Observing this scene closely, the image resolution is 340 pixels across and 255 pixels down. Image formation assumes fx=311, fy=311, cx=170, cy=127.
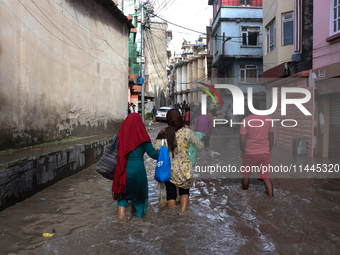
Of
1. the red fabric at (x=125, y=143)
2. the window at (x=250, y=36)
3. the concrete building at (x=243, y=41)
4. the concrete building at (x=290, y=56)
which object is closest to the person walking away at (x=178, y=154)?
the red fabric at (x=125, y=143)

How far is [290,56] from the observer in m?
13.7

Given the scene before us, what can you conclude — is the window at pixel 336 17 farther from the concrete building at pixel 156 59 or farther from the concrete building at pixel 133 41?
the concrete building at pixel 156 59

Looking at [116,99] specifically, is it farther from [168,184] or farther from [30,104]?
[168,184]

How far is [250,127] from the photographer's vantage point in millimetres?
5590

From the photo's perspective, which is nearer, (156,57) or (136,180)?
(136,180)

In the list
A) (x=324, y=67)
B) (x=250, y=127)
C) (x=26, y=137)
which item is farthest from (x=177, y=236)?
(x=324, y=67)

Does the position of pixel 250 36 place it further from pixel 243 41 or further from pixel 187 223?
pixel 187 223

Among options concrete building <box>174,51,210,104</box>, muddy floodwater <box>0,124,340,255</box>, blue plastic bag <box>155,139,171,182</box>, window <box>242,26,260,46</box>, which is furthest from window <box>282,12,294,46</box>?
concrete building <box>174,51,210,104</box>

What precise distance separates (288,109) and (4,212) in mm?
10733

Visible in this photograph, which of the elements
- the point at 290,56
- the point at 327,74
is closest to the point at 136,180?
the point at 327,74

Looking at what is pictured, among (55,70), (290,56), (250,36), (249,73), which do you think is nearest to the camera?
(55,70)

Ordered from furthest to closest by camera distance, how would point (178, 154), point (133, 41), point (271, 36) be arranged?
point (133, 41) < point (271, 36) < point (178, 154)

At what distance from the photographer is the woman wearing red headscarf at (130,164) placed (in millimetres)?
3986

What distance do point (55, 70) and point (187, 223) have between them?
6271mm
